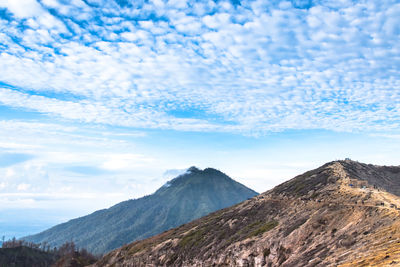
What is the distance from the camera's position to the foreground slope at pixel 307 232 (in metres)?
63.7

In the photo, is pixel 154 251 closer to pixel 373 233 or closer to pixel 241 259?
pixel 241 259

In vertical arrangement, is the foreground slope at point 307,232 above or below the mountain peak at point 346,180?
below

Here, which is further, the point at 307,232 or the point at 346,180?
the point at 346,180

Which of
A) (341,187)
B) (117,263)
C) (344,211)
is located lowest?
(117,263)

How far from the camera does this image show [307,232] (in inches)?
3625

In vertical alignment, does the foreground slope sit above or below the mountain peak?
below

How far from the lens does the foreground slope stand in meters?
63.7

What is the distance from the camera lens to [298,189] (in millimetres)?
167500

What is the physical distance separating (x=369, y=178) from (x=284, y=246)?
106681mm

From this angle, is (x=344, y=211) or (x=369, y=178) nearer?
(x=344, y=211)

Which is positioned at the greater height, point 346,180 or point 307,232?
point 346,180

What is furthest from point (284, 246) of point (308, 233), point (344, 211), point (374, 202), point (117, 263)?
point (117, 263)

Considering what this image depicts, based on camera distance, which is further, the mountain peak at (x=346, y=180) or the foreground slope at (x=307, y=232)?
the mountain peak at (x=346, y=180)

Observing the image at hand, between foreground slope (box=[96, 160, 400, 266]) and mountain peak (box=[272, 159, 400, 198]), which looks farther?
mountain peak (box=[272, 159, 400, 198])
